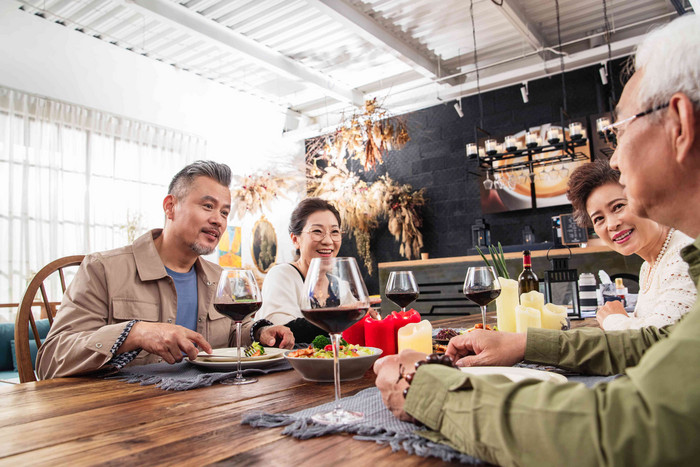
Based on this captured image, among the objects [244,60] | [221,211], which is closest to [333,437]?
[221,211]

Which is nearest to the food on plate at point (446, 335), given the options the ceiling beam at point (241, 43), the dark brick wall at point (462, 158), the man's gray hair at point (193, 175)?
the man's gray hair at point (193, 175)

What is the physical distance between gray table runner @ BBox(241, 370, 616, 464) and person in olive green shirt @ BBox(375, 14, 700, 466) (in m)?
0.02

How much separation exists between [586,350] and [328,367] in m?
0.56

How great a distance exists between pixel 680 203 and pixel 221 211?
1.79 metres

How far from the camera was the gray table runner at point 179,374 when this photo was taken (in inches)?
43.9

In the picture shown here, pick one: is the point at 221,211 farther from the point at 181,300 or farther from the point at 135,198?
the point at 135,198

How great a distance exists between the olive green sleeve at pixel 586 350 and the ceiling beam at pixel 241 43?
5.15m

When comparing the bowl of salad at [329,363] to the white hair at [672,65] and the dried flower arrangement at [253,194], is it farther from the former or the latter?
the dried flower arrangement at [253,194]

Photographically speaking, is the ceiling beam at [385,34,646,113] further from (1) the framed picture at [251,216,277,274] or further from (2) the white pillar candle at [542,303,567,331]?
(2) the white pillar candle at [542,303,567,331]

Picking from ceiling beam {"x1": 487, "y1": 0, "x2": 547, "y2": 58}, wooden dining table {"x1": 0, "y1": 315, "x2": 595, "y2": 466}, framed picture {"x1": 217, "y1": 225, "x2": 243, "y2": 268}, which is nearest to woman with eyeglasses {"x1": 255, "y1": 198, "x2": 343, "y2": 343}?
wooden dining table {"x1": 0, "y1": 315, "x2": 595, "y2": 466}

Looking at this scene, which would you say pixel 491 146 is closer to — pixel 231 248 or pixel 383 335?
pixel 383 335

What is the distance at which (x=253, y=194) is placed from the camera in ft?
24.6

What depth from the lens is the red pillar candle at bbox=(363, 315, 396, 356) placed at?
132 cm

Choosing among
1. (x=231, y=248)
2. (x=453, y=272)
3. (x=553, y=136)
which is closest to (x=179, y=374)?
(x=453, y=272)
